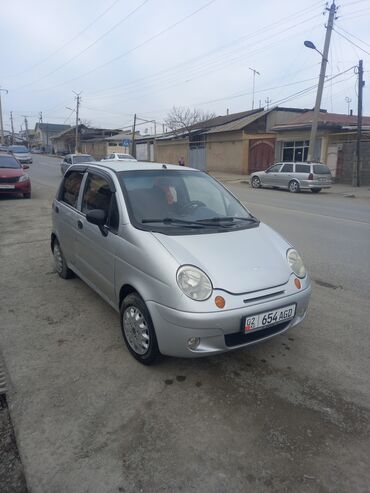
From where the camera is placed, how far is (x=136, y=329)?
10.5 feet

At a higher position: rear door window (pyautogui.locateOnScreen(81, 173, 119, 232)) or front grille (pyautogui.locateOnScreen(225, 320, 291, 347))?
rear door window (pyautogui.locateOnScreen(81, 173, 119, 232))

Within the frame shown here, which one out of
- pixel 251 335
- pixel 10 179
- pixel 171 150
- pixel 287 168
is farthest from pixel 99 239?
pixel 171 150

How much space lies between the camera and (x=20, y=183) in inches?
551

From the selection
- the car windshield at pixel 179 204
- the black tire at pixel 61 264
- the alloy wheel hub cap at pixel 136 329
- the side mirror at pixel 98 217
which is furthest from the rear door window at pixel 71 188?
the alloy wheel hub cap at pixel 136 329

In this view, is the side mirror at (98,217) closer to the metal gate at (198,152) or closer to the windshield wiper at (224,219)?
the windshield wiper at (224,219)

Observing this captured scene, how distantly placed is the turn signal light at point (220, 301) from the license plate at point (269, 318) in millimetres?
224

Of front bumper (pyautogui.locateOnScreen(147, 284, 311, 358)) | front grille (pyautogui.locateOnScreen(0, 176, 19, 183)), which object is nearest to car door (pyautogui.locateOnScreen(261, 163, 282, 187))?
front grille (pyautogui.locateOnScreen(0, 176, 19, 183))

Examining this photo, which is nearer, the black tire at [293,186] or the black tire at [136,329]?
the black tire at [136,329]

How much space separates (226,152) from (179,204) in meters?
30.5

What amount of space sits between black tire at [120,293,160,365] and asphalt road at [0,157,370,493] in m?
0.12

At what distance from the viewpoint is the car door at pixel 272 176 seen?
20359 mm

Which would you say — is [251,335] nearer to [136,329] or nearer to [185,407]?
[185,407]

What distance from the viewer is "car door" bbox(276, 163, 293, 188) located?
19.7 m

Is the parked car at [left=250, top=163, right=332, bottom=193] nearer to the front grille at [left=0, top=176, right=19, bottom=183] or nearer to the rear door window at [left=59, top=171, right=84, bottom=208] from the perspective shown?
the front grille at [left=0, top=176, right=19, bottom=183]
